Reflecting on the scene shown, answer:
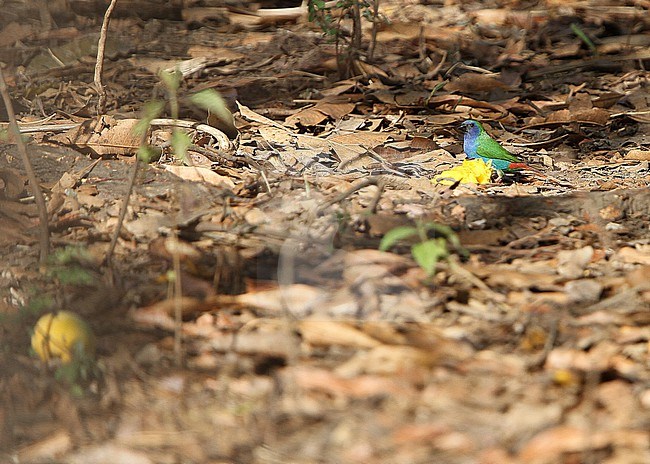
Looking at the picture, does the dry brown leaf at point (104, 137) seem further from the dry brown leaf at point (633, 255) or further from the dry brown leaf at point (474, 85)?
the dry brown leaf at point (633, 255)

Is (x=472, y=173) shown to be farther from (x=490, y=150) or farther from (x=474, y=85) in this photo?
(x=474, y=85)

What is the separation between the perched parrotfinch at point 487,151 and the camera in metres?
3.52

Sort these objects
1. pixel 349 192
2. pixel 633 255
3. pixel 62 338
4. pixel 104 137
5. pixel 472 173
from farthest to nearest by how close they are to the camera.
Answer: pixel 104 137 → pixel 472 173 → pixel 349 192 → pixel 633 255 → pixel 62 338

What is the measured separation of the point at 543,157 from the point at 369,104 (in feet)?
3.48

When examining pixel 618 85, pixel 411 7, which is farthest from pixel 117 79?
pixel 618 85

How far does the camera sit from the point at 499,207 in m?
3.05

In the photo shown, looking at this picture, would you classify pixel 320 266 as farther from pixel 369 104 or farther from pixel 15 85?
pixel 15 85

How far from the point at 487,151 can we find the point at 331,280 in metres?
1.30

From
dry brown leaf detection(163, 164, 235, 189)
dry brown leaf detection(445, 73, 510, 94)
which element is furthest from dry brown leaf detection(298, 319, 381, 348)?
dry brown leaf detection(445, 73, 510, 94)

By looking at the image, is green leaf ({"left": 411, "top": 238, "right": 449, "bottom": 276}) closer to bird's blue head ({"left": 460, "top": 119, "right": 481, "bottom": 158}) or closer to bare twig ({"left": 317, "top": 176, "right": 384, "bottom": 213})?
bare twig ({"left": 317, "top": 176, "right": 384, "bottom": 213})

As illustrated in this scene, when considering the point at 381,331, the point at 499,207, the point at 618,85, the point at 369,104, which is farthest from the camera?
the point at 618,85

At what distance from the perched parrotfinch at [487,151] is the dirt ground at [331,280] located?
0.09 metres

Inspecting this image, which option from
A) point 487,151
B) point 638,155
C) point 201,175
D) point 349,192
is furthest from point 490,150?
point 201,175

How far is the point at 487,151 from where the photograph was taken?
11.5 feet
